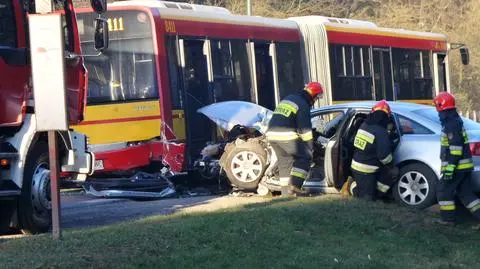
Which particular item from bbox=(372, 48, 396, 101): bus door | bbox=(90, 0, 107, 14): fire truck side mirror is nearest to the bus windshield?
bbox=(90, 0, 107, 14): fire truck side mirror

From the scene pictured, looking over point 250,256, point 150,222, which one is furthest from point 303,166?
point 250,256

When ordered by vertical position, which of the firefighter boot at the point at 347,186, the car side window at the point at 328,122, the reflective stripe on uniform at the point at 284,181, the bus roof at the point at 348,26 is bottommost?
the firefighter boot at the point at 347,186

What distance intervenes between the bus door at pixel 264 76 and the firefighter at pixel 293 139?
19.2 ft

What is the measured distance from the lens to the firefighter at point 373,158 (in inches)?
470

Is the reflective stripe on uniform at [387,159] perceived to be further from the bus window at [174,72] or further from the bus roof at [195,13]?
the bus roof at [195,13]

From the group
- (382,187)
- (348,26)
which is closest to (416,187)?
(382,187)

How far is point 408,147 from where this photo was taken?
12375mm

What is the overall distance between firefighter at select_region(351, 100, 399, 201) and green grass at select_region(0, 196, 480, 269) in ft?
3.07

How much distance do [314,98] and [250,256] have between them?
5.26 m

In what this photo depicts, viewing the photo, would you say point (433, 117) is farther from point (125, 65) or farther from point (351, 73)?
point (351, 73)

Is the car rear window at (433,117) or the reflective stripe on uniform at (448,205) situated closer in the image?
the reflective stripe on uniform at (448,205)

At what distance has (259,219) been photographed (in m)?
9.48

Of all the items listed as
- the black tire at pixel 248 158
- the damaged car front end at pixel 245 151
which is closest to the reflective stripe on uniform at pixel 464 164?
the damaged car front end at pixel 245 151

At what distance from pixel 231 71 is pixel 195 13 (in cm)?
144
